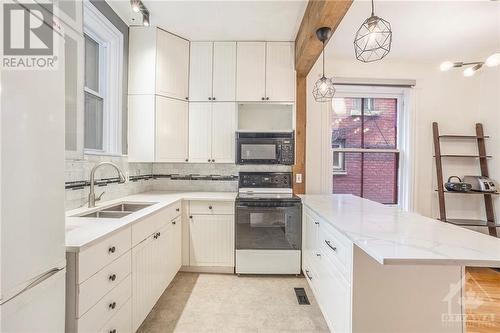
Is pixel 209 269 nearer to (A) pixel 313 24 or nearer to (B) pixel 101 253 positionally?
(B) pixel 101 253

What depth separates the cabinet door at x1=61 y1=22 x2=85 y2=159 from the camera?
179 cm

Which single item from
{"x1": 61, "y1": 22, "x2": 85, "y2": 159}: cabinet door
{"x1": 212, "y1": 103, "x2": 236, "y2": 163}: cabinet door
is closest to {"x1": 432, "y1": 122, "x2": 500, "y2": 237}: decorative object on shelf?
{"x1": 212, "y1": 103, "x2": 236, "y2": 163}: cabinet door

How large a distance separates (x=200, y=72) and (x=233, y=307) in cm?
253

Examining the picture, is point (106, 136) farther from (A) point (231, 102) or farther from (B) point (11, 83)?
(B) point (11, 83)

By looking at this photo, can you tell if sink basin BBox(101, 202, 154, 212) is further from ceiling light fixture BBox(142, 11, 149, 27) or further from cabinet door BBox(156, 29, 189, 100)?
ceiling light fixture BBox(142, 11, 149, 27)

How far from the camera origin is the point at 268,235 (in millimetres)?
2570

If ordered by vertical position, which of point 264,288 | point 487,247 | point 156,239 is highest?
point 487,247

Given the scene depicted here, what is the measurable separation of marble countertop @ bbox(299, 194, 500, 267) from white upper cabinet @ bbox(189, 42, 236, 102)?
1.83 m

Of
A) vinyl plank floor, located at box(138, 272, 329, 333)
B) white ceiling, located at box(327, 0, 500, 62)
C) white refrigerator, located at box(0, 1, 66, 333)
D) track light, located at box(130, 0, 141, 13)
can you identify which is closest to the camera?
white refrigerator, located at box(0, 1, 66, 333)

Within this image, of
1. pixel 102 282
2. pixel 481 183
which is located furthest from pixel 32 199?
pixel 481 183

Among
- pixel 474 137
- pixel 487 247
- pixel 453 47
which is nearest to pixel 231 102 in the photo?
pixel 487 247

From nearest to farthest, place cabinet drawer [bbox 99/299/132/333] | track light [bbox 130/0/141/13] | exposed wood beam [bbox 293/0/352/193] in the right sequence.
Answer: cabinet drawer [bbox 99/299/132/333] < exposed wood beam [bbox 293/0/352/193] < track light [bbox 130/0/141/13]

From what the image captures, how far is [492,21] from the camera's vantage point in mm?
2342

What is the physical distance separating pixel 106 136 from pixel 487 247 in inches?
117
